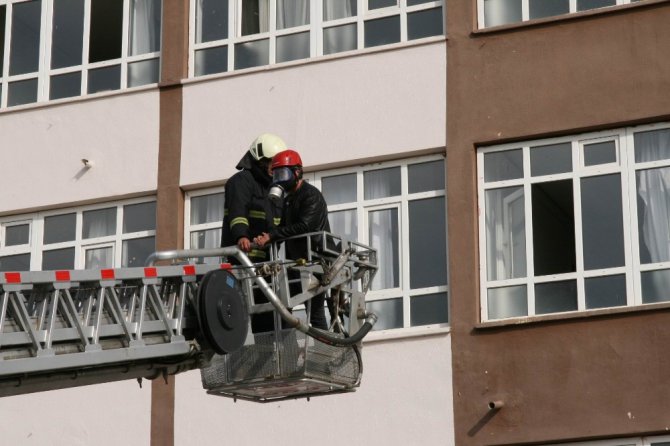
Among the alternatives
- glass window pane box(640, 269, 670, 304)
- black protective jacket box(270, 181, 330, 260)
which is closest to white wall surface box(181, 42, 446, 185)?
glass window pane box(640, 269, 670, 304)

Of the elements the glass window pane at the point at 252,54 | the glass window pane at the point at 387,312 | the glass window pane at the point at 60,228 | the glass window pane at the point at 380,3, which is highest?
the glass window pane at the point at 380,3

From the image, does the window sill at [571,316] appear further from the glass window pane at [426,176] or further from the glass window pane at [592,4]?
the glass window pane at [592,4]

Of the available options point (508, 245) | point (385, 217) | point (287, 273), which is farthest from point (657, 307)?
point (287, 273)

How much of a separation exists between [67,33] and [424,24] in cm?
531

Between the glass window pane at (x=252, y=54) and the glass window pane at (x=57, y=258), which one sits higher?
the glass window pane at (x=252, y=54)

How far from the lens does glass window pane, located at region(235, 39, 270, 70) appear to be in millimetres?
24422

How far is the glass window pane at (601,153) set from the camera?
2198 centimetres

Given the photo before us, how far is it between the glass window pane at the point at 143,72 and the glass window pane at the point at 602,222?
20.6ft

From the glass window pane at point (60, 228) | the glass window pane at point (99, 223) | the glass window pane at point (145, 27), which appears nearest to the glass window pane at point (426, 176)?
the glass window pane at point (99, 223)

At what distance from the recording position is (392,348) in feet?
72.2

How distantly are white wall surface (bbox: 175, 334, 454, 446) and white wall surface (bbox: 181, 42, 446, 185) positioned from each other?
2.63m

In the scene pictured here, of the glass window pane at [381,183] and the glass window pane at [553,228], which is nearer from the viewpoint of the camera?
the glass window pane at [553,228]

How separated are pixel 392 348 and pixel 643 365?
9.85ft

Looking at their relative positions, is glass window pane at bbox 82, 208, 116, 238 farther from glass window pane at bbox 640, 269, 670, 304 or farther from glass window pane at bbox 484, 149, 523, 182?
glass window pane at bbox 640, 269, 670, 304
